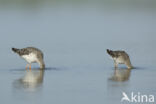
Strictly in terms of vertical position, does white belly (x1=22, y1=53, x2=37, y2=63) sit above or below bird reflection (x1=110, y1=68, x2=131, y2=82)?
above

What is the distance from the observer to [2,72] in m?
18.1

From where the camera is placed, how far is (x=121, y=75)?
18156mm

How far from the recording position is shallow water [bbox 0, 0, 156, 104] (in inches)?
599

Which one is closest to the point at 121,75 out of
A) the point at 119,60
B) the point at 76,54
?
the point at 119,60

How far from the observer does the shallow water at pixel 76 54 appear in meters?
15.2

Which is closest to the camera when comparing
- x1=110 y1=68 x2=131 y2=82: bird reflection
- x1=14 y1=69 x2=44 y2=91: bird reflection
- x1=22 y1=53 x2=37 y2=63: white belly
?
x1=14 y1=69 x2=44 y2=91: bird reflection

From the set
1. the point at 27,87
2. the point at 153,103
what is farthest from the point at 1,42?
the point at 153,103

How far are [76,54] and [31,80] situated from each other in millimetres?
4935

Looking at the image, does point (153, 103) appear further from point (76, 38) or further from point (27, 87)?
point (76, 38)

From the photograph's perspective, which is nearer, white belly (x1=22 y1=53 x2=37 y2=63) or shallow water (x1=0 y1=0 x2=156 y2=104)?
shallow water (x1=0 y1=0 x2=156 y2=104)

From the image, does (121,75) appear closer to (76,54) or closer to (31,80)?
(31,80)

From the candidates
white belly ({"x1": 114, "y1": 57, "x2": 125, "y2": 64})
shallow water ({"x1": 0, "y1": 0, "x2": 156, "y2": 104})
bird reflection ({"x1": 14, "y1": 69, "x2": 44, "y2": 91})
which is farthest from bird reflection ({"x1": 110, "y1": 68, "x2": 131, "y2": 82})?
bird reflection ({"x1": 14, "y1": 69, "x2": 44, "y2": 91})

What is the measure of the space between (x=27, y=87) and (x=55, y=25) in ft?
51.5

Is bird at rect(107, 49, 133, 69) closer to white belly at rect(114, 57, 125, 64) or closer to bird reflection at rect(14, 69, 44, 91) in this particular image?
white belly at rect(114, 57, 125, 64)
